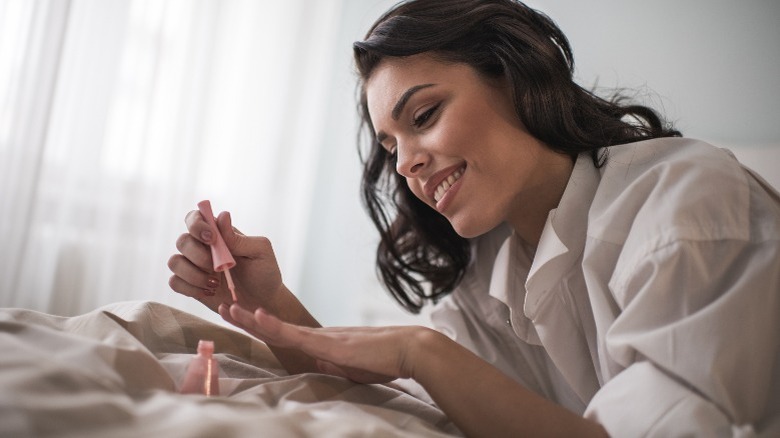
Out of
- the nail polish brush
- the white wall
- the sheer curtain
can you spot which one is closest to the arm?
the nail polish brush

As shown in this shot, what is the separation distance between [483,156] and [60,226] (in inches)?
66.6

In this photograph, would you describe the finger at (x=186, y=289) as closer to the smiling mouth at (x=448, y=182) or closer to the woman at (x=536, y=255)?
the woman at (x=536, y=255)

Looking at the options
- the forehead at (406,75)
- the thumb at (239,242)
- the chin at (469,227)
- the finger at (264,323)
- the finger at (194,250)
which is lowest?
the finger at (264,323)

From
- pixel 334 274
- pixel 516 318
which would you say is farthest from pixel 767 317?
pixel 334 274

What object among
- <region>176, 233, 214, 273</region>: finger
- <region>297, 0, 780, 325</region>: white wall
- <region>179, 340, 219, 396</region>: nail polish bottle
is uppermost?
<region>297, 0, 780, 325</region>: white wall

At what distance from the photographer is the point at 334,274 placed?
2.91m

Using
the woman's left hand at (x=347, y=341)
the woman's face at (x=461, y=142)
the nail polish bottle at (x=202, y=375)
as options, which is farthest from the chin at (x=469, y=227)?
the nail polish bottle at (x=202, y=375)

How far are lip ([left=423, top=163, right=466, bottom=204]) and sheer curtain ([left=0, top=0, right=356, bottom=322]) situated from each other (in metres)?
1.51

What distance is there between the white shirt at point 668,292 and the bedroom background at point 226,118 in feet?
2.54

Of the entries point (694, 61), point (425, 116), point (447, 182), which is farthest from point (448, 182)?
point (694, 61)

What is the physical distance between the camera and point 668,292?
75 centimetres

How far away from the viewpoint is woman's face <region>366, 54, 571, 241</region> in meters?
1.07

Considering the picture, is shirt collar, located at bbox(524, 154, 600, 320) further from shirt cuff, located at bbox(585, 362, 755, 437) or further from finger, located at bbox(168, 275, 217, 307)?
finger, located at bbox(168, 275, 217, 307)

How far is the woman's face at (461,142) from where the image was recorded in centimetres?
107
